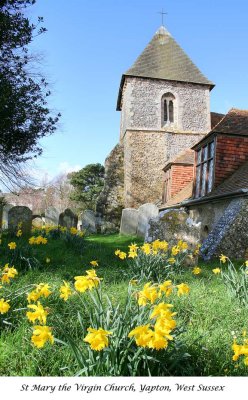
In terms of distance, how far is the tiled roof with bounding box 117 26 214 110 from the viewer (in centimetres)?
2239

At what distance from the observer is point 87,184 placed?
38.1m

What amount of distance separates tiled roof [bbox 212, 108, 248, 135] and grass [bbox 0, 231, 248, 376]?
7074 millimetres

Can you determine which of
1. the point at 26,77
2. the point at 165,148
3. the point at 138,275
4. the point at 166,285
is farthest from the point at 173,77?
the point at 166,285

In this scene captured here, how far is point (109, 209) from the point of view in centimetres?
2150

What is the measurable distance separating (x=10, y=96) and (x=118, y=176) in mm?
13678

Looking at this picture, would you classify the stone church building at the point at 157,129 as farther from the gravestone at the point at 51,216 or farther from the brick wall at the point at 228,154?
the brick wall at the point at 228,154

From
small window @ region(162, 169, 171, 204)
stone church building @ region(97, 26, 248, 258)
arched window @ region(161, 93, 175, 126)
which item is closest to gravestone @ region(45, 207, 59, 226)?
stone church building @ region(97, 26, 248, 258)

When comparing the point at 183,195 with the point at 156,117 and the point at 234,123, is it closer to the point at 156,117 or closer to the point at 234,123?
the point at 234,123

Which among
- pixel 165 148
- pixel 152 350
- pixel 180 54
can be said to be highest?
pixel 180 54

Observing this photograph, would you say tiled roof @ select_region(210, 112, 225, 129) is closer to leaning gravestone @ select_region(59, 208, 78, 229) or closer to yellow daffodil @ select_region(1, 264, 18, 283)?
leaning gravestone @ select_region(59, 208, 78, 229)

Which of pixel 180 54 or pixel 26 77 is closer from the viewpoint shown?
pixel 26 77

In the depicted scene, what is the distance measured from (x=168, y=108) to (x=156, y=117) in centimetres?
143
